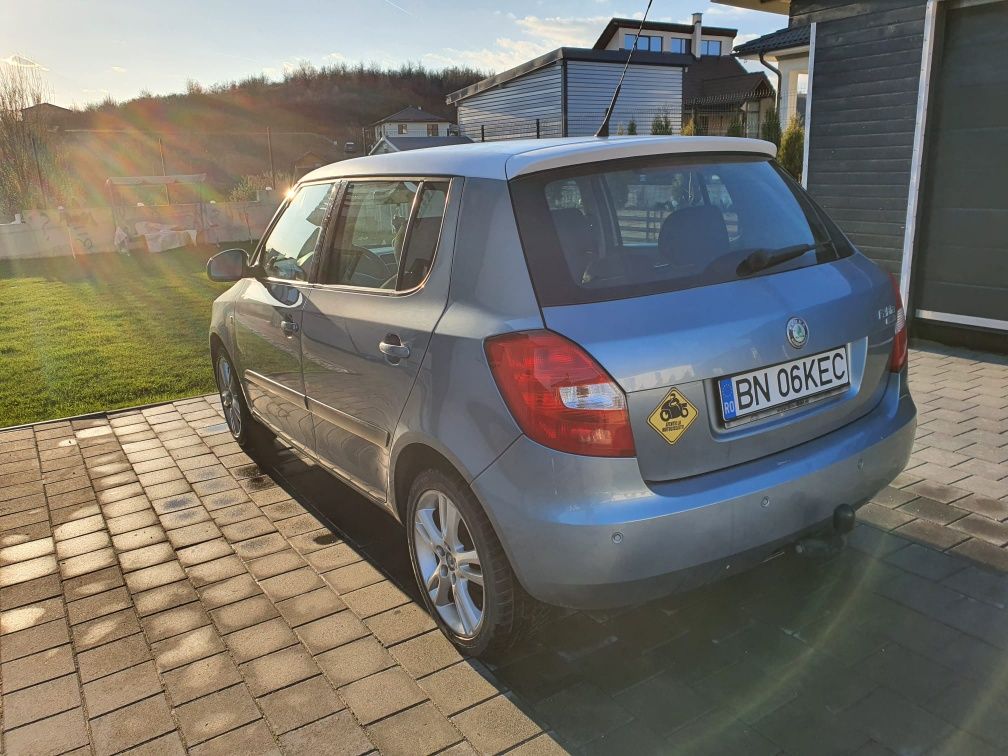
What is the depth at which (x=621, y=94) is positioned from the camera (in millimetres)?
30922

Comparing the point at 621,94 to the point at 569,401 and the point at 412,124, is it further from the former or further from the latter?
the point at 412,124

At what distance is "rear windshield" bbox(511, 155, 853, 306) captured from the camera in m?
2.48

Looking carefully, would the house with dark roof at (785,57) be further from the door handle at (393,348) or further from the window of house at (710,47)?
the window of house at (710,47)

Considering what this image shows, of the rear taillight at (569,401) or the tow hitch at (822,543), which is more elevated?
the rear taillight at (569,401)

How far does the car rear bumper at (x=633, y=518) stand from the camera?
90.7 inches

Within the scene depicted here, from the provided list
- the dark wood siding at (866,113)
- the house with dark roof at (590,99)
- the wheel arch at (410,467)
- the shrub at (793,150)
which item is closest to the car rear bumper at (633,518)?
the wheel arch at (410,467)

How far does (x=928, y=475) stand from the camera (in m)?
4.25

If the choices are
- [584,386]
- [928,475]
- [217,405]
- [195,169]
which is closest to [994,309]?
[928,475]


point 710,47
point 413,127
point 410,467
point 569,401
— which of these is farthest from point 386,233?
point 413,127

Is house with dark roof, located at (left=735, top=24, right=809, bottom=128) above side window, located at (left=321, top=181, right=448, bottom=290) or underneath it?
above

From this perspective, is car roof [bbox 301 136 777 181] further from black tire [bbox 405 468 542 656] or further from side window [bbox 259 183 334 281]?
black tire [bbox 405 468 542 656]

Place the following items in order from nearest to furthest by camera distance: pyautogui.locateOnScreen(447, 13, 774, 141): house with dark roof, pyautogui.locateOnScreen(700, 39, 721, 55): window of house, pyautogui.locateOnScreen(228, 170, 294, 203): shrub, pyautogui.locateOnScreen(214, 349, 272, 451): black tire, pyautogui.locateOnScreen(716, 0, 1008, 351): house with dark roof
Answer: pyautogui.locateOnScreen(214, 349, 272, 451): black tire, pyautogui.locateOnScreen(716, 0, 1008, 351): house with dark roof, pyautogui.locateOnScreen(228, 170, 294, 203): shrub, pyautogui.locateOnScreen(447, 13, 774, 141): house with dark roof, pyautogui.locateOnScreen(700, 39, 721, 55): window of house

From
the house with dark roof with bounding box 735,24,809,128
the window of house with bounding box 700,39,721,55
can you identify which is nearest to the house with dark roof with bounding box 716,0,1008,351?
the house with dark roof with bounding box 735,24,809,128

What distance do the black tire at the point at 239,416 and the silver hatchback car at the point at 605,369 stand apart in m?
2.00
